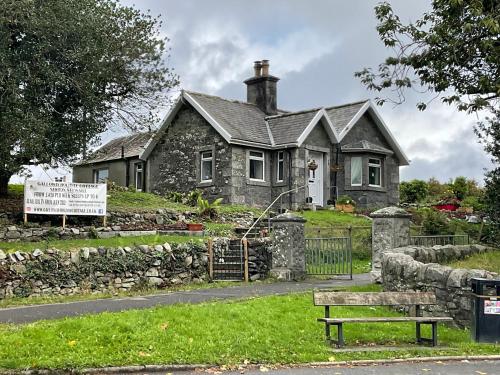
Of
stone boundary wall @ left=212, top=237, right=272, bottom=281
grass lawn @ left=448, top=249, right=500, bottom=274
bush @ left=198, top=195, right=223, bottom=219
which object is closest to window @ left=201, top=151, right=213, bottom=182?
bush @ left=198, top=195, right=223, bottom=219

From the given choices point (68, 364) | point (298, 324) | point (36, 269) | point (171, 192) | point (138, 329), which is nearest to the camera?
point (68, 364)

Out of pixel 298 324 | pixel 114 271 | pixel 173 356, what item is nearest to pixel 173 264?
pixel 114 271

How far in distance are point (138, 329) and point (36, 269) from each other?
7.00 m

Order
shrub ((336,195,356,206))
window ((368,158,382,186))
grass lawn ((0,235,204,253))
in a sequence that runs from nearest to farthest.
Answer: grass lawn ((0,235,204,253)) < shrub ((336,195,356,206)) < window ((368,158,382,186))

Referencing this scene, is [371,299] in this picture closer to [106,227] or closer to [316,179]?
[106,227]

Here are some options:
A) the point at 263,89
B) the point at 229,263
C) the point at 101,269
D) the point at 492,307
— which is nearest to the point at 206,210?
the point at 229,263

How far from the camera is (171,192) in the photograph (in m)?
30.9

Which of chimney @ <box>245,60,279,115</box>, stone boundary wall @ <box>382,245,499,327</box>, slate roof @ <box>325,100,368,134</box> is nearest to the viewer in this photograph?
stone boundary wall @ <box>382,245,499,327</box>

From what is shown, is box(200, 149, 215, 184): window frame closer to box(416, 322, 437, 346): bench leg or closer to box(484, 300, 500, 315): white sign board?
box(416, 322, 437, 346): bench leg

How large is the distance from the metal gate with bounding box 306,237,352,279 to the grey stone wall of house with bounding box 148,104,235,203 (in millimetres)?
9186

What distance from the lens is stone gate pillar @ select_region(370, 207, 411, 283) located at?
17328 millimetres

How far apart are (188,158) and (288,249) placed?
44.6 ft

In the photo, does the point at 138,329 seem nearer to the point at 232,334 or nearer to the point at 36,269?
the point at 232,334

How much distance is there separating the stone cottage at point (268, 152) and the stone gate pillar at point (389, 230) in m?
12.1
